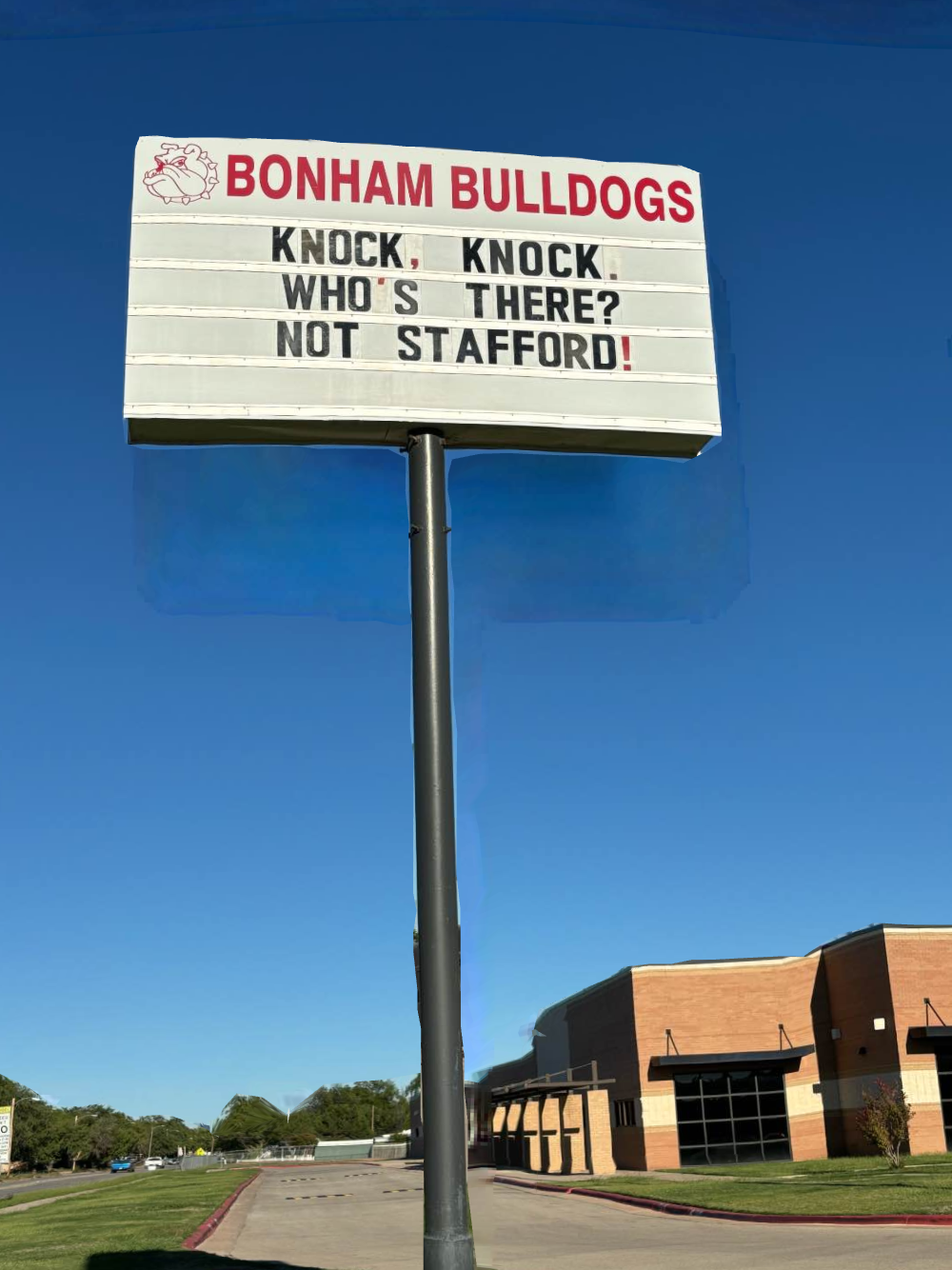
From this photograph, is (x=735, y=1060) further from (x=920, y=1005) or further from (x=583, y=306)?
(x=583, y=306)

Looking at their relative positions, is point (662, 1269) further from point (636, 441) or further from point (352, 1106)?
point (352, 1106)

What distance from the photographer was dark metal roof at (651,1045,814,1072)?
4369 cm

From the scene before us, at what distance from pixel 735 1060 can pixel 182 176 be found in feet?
129

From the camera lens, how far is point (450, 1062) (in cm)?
1036

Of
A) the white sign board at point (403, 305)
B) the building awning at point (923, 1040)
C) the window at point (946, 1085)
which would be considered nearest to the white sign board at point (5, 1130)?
the building awning at point (923, 1040)

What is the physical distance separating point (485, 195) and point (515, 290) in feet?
3.99

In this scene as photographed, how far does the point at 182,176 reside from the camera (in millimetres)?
12797

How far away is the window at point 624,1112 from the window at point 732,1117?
6.22 ft

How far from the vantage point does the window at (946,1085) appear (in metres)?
40.2

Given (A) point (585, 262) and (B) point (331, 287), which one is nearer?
(B) point (331, 287)

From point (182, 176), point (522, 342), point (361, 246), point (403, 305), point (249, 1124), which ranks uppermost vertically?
point (182, 176)

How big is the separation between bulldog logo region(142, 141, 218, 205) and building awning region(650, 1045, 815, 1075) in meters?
38.1

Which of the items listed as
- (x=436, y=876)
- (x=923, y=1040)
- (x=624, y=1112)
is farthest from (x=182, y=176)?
(x=624, y=1112)

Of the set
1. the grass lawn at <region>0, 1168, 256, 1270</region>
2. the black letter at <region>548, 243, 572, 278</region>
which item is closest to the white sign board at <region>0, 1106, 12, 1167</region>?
the grass lawn at <region>0, 1168, 256, 1270</region>
